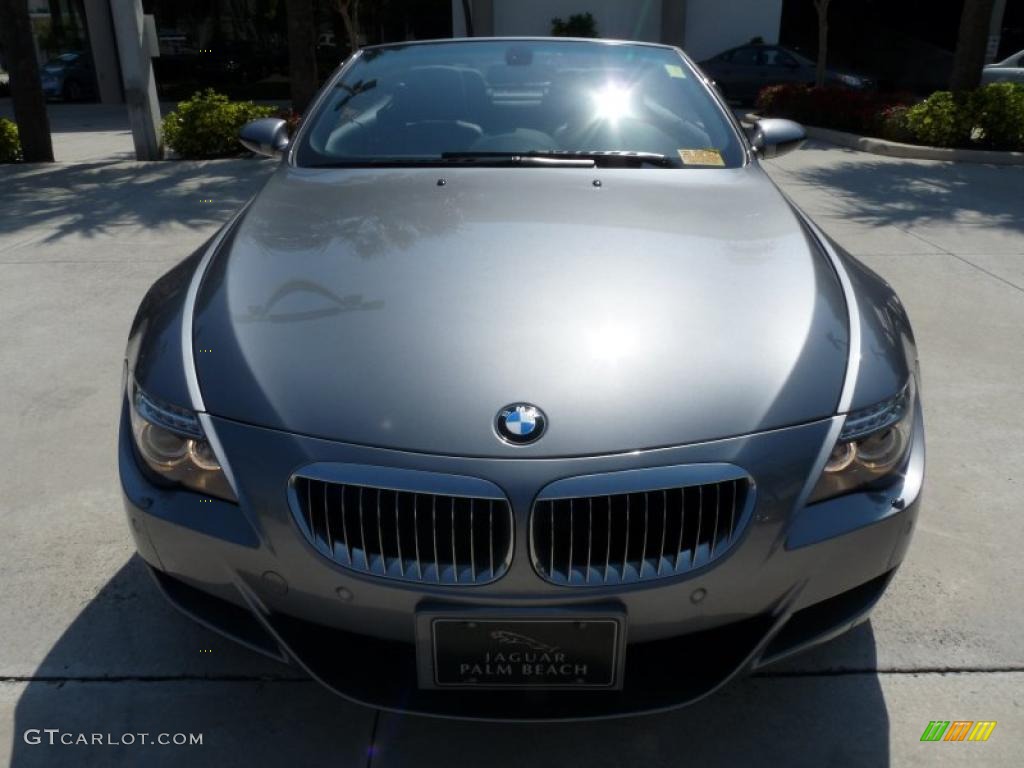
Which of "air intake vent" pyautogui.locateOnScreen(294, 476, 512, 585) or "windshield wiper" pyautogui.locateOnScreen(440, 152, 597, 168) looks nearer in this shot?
"air intake vent" pyautogui.locateOnScreen(294, 476, 512, 585)

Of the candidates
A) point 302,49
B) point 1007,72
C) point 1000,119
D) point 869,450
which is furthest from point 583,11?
point 869,450

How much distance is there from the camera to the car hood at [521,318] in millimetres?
1783

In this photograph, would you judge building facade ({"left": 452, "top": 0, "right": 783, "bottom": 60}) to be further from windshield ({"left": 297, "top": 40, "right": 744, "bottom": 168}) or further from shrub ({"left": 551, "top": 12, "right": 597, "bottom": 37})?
windshield ({"left": 297, "top": 40, "right": 744, "bottom": 168})

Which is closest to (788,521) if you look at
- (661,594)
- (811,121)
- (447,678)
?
(661,594)

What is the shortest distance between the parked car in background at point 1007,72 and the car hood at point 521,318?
555 inches

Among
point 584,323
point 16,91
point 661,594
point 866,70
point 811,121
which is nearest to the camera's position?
point 661,594

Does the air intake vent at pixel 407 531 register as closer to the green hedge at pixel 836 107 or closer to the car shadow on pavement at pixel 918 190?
the car shadow on pavement at pixel 918 190

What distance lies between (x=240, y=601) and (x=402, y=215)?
1198 mm

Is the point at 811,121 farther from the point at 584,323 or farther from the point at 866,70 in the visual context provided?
the point at 866,70

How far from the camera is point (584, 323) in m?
2.02

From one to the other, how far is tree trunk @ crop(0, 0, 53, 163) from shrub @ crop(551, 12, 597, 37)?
1181 centimetres

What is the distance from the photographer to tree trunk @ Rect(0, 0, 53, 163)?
938 centimetres

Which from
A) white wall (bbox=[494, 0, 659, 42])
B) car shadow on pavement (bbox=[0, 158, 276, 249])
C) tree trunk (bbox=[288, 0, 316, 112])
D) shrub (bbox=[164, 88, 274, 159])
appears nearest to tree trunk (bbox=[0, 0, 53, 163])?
car shadow on pavement (bbox=[0, 158, 276, 249])

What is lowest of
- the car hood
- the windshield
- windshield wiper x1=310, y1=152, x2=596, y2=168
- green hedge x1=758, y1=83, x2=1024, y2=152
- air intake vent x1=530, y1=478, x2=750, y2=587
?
green hedge x1=758, y1=83, x2=1024, y2=152
